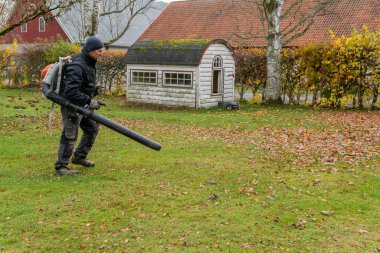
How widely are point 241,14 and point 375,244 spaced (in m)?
30.8

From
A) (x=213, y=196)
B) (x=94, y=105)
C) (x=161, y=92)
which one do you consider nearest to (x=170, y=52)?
(x=161, y=92)

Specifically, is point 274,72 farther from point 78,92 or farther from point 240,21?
point 240,21

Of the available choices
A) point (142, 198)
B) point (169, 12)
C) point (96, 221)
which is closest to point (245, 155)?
point (142, 198)

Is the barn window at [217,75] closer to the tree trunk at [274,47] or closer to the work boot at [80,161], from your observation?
the tree trunk at [274,47]

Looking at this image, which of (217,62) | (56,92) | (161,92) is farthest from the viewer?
(161,92)

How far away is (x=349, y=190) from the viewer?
649cm

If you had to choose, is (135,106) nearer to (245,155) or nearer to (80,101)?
(245,155)

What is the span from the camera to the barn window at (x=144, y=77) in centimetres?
1952

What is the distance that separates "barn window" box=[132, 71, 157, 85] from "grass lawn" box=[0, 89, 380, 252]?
27.9 feet

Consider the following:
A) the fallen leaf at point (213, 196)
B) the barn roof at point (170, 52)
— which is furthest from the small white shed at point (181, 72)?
the fallen leaf at point (213, 196)

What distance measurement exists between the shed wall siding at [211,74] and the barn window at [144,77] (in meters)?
2.49

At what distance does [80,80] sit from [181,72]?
1179 centimetres

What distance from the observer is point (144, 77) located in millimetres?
19906

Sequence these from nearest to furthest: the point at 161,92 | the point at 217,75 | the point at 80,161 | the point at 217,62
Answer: the point at 80,161 < the point at 217,62 < the point at 161,92 < the point at 217,75
